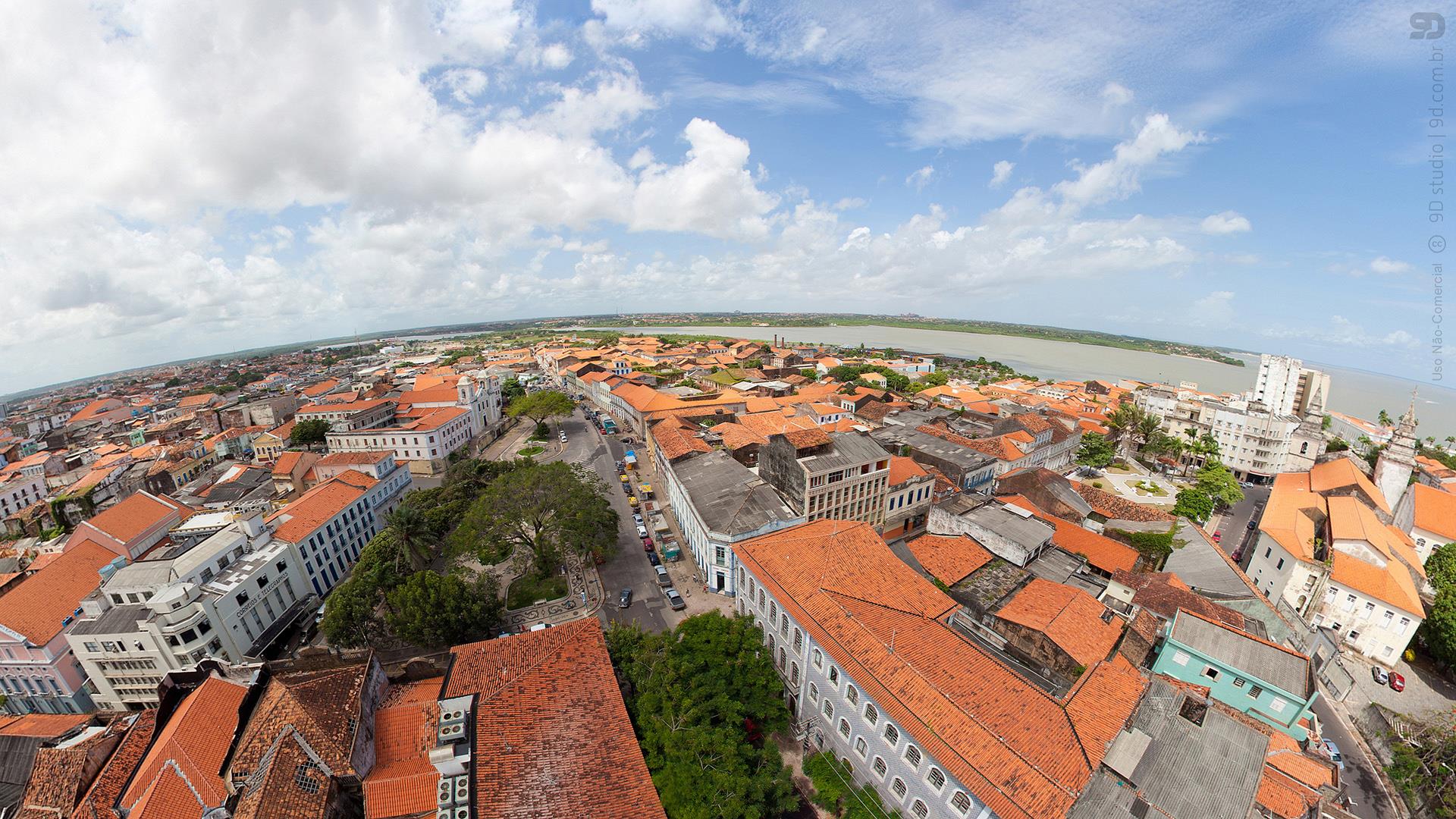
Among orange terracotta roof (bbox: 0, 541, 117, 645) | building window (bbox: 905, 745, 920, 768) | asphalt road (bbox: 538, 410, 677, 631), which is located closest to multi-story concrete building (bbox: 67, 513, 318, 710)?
orange terracotta roof (bbox: 0, 541, 117, 645)

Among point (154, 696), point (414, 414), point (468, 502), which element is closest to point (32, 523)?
point (414, 414)

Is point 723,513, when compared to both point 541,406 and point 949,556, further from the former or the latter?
point 541,406

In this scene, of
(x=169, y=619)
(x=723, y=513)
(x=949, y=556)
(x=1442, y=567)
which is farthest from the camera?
(x=1442, y=567)

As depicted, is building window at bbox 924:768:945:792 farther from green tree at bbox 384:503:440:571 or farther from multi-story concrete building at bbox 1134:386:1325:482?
multi-story concrete building at bbox 1134:386:1325:482

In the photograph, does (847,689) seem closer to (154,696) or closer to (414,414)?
(154,696)

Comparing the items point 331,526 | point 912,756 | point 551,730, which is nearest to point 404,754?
point 551,730

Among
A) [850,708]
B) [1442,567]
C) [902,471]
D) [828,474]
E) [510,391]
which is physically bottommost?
[850,708]
